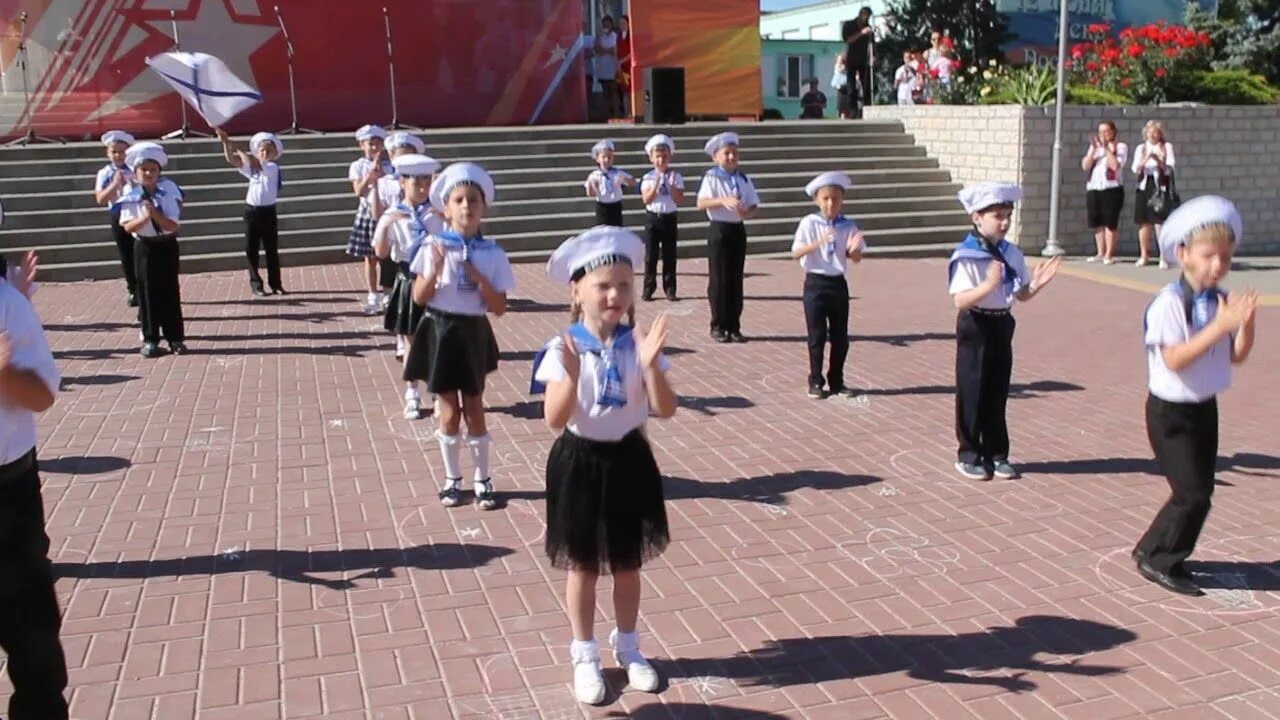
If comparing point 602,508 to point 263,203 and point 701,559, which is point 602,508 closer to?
point 701,559

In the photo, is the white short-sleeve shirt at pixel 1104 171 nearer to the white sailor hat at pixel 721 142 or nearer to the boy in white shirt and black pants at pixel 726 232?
the boy in white shirt and black pants at pixel 726 232

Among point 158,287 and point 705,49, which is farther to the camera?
point 705,49

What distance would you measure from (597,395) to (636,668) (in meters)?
1.06

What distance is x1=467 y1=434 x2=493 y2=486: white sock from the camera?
6275 mm

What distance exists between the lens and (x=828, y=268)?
27.8ft

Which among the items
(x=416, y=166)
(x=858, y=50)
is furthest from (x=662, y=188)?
(x=858, y=50)

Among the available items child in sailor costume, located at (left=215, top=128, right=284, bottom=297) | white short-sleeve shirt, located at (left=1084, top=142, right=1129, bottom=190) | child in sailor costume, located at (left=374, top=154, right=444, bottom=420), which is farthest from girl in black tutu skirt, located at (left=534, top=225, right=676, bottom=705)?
white short-sleeve shirt, located at (left=1084, top=142, right=1129, bottom=190)

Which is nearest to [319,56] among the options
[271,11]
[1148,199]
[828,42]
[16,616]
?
[271,11]

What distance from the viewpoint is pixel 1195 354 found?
470 cm

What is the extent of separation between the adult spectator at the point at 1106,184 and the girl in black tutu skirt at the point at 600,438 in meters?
13.4

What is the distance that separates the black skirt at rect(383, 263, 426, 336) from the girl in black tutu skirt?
11.9ft

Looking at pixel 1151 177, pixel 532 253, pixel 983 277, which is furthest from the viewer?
pixel 532 253

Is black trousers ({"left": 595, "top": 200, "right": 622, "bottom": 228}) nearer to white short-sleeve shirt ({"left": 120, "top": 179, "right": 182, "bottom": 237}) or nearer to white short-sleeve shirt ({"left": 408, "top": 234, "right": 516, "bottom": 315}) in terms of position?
white short-sleeve shirt ({"left": 120, "top": 179, "right": 182, "bottom": 237})

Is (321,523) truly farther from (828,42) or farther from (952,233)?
(828,42)
